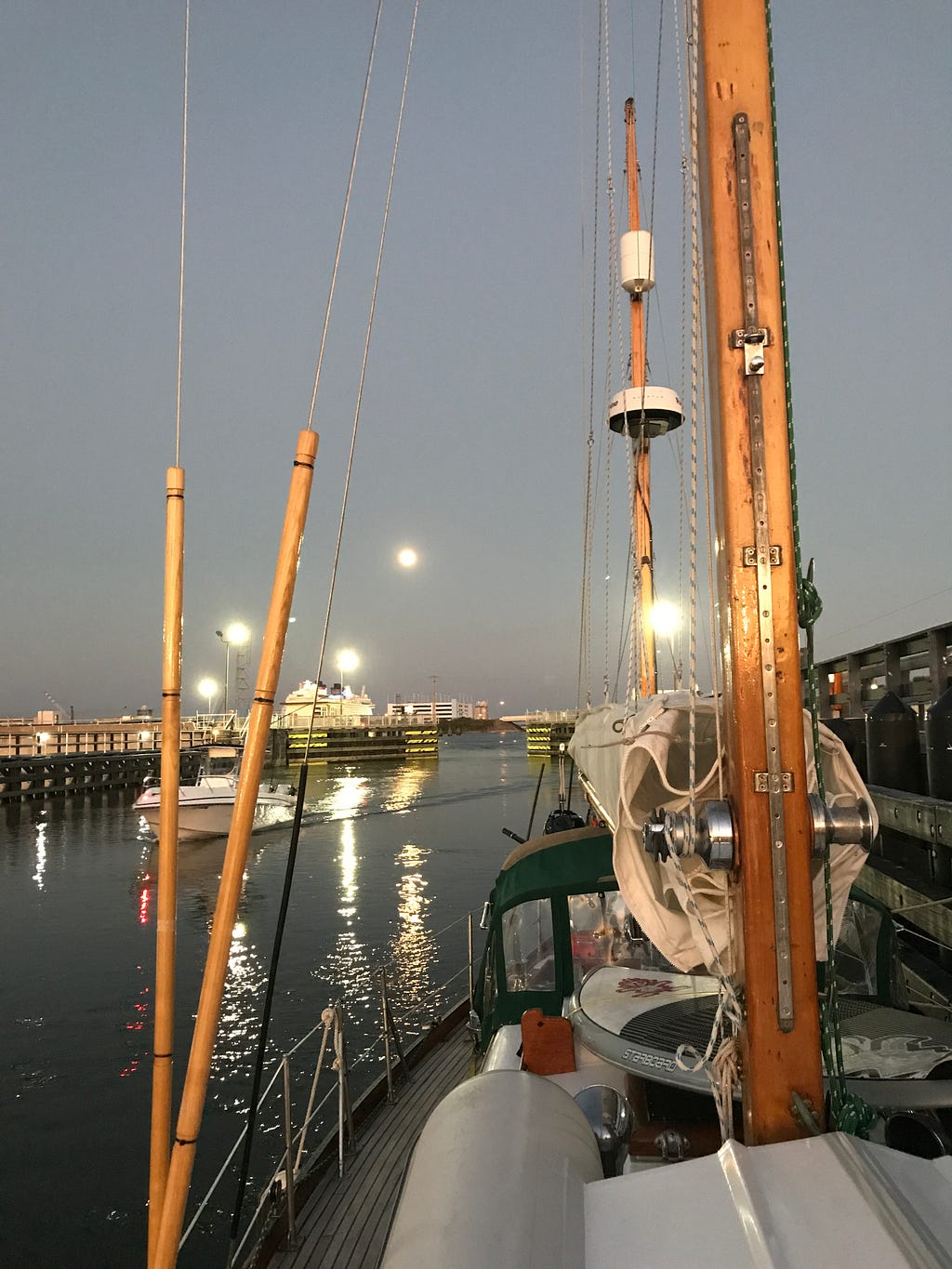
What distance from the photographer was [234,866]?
2777mm

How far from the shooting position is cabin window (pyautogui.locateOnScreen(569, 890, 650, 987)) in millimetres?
5582

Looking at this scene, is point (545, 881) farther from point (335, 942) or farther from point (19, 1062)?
point (335, 942)

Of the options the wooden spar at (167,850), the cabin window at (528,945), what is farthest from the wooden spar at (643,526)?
the wooden spar at (167,850)

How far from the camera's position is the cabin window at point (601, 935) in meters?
5.58

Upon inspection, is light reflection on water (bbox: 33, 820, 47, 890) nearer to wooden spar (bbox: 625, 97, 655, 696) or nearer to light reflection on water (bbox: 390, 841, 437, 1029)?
light reflection on water (bbox: 390, 841, 437, 1029)

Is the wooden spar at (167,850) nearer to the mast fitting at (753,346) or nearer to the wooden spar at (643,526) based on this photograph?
the mast fitting at (753,346)

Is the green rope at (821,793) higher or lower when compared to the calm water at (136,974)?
higher

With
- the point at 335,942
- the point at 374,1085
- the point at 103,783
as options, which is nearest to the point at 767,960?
the point at 374,1085

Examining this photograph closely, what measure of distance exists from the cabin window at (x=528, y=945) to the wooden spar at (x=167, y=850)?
3.01 metres

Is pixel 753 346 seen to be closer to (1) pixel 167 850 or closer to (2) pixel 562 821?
(1) pixel 167 850

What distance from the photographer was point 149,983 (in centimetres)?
1518

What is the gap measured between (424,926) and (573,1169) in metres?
19.0

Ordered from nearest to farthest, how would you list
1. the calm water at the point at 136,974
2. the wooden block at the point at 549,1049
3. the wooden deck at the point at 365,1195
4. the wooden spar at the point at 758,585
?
the wooden spar at the point at 758,585 → the wooden block at the point at 549,1049 → the wooden deck at the point at 365,1195 → the calm water at the point at 136,974

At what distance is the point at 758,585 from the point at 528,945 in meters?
3.92
